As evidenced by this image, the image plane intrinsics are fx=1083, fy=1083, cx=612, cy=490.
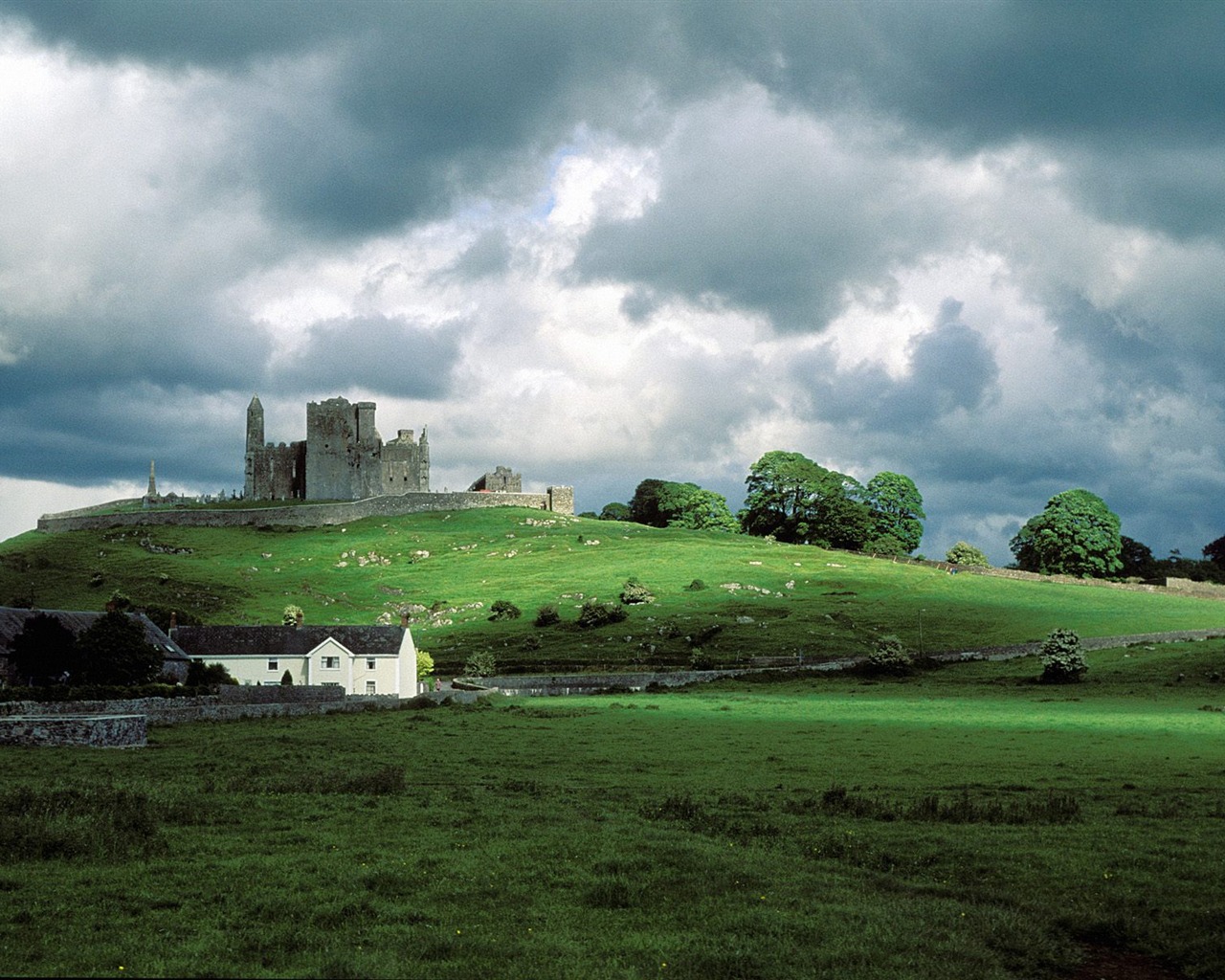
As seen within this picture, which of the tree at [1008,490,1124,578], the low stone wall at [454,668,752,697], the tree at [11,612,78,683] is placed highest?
the tree at [1008,490,1124,578]

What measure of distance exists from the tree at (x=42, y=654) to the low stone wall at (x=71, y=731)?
73.1 ft

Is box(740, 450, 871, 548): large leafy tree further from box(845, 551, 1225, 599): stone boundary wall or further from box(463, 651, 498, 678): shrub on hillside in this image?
box(463, 651, 498, 678): shrub on hillside

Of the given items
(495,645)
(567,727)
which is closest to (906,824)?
(567,727)

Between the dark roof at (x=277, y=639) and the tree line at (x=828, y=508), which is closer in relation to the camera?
the dark roof at (x=277, y=639)

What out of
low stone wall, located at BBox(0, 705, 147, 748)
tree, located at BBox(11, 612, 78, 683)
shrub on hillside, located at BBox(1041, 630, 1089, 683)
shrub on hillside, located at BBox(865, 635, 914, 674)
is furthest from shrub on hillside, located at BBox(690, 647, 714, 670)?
low stone wall, located at BBox(0, 705, 147, 748)

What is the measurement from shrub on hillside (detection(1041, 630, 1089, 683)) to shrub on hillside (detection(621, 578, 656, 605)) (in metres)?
47.4

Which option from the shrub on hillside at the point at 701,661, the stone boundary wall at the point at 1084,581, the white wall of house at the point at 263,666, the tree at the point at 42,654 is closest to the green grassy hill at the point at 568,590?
the shrub on hillside at the point at 701,661

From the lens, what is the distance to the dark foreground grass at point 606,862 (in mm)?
13805

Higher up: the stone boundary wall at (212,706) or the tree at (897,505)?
the tree at (897,505)

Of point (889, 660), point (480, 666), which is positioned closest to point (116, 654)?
point (480, 666)

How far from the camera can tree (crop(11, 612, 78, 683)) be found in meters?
60.8

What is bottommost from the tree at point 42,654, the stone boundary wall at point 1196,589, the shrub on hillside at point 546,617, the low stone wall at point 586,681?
the low stone wall at point 586,681

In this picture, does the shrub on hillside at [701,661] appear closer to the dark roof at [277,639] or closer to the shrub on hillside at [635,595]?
the dark roof at [277,639]

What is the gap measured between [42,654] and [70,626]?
9.51 meters
